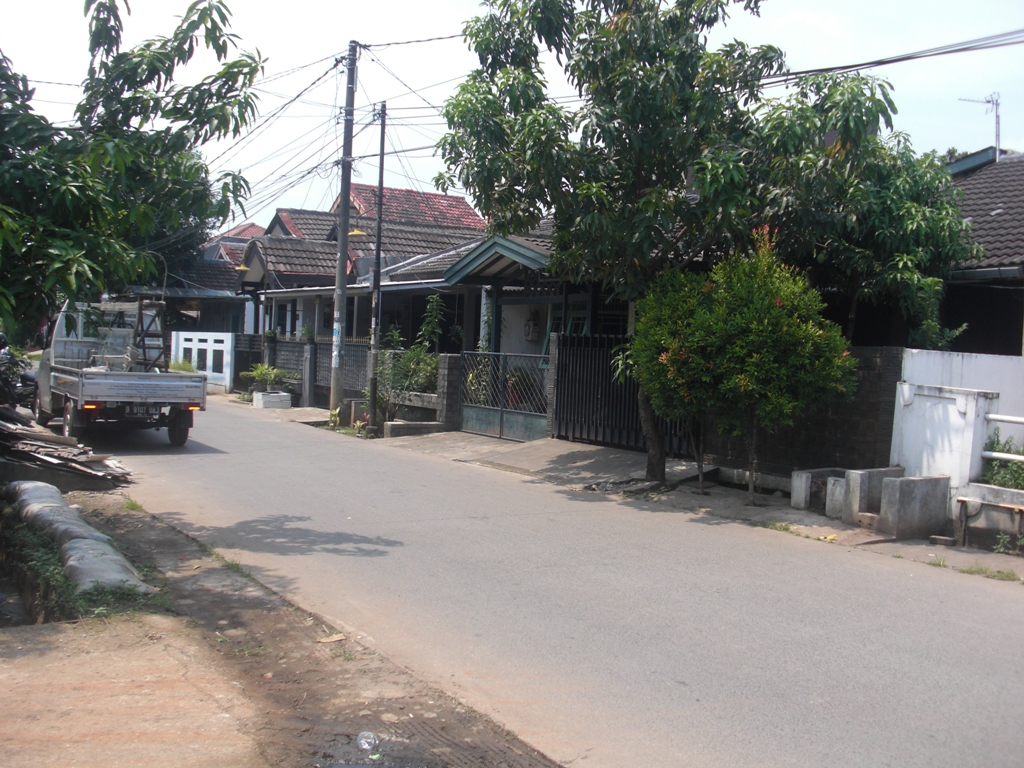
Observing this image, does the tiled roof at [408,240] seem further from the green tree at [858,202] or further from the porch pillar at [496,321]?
the green tree at [858,202]

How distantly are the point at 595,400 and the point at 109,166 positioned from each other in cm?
920

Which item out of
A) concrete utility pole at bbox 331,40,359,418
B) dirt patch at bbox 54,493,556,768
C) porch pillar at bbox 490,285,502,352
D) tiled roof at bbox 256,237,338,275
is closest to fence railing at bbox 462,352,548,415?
porch pillar at bbox 490,285,502,352

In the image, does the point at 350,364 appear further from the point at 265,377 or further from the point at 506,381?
the point at 506,381

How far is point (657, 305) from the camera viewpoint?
11.5m

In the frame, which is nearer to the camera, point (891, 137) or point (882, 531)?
point (882, 531)

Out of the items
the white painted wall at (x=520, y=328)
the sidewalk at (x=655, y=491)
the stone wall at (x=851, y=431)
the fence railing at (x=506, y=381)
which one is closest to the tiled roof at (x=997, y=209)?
the stone wall at (x=851, y=431)

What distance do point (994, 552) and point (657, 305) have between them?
467cm

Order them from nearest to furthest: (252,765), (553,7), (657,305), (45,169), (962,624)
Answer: (252,765) → (962,624) → (45,169) → (657,305) → (553,7)

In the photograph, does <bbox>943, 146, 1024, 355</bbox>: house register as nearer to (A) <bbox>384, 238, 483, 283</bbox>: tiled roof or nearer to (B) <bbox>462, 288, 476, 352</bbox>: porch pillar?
(A) <bbox>384, 238, 483, 283</bbox>: tiled roof

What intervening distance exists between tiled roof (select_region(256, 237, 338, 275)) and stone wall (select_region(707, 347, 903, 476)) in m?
20.2

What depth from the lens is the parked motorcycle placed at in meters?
14.5

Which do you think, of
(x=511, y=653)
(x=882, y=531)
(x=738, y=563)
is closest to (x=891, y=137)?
(x=882, y=531)

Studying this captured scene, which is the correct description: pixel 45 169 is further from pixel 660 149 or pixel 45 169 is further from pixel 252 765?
pixel 660 149

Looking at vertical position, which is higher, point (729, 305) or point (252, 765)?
point (729, 305)
